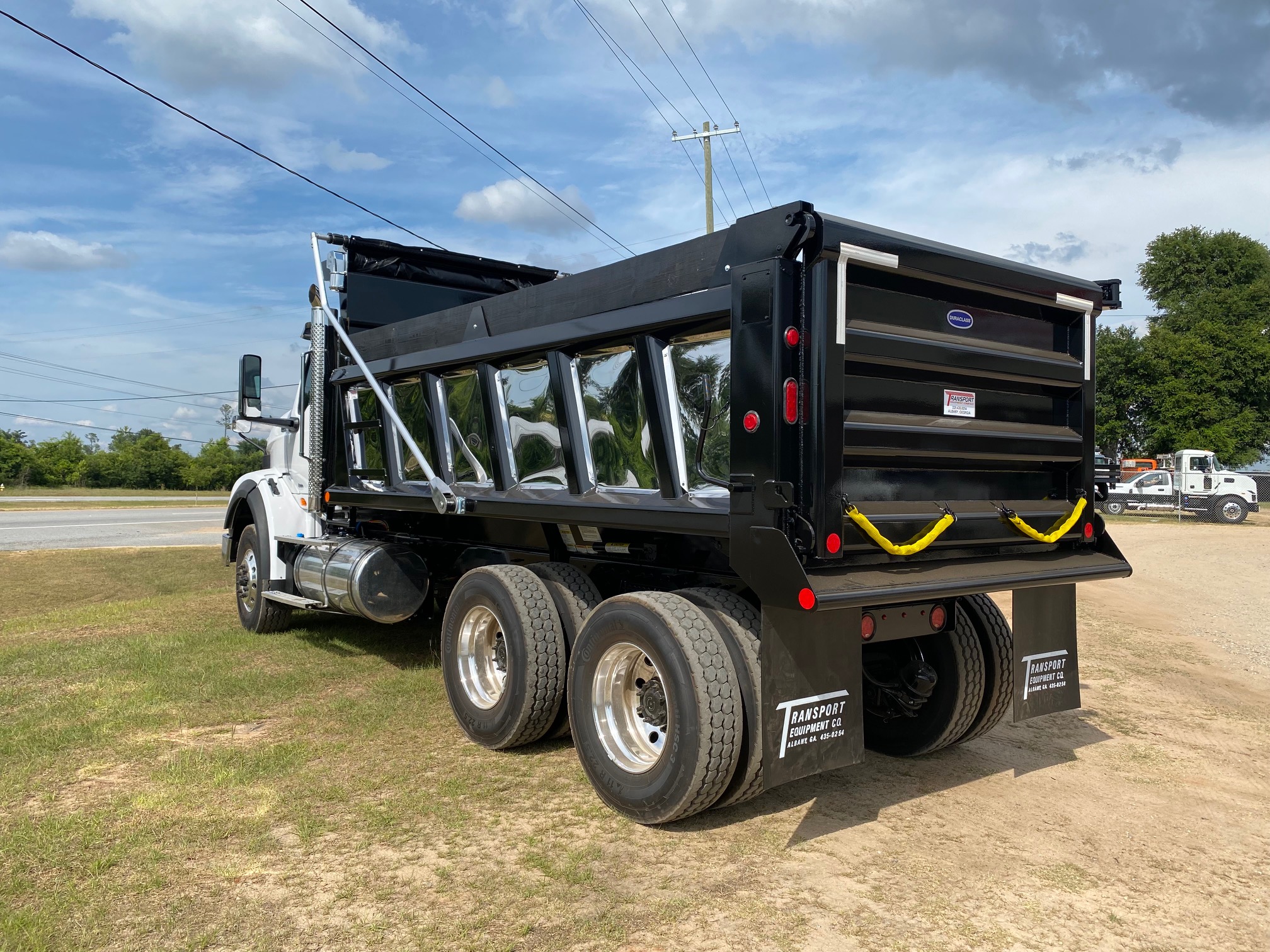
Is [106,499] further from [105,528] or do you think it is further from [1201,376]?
[1201,376]

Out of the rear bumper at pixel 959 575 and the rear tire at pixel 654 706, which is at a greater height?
the rear bumper at pixel 959 575

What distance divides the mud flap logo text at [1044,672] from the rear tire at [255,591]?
20.1 ft

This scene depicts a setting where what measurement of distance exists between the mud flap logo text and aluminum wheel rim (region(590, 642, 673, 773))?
6.40 ft

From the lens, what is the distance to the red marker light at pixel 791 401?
3.71 meters

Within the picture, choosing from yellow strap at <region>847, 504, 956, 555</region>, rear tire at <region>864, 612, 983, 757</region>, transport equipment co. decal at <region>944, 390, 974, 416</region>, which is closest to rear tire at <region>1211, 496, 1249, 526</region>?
rear tire at <region>864, 612, 983, 757</region>

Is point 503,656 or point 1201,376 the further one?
point 1201,376

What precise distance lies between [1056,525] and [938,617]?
2.78 feet

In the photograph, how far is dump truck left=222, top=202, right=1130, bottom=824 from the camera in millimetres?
3760

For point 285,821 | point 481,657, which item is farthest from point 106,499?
point 285,821

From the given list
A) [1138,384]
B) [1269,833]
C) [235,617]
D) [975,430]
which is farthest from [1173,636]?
[1138,384]

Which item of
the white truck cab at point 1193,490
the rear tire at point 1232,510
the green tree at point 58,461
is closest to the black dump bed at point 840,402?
the rear tire at point 1232,510

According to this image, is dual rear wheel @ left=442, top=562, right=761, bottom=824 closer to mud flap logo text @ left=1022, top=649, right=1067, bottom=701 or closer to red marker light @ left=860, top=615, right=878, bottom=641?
red marker light @ left=860, top=615, right=878, bottom=641

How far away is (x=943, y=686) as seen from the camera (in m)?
5.03

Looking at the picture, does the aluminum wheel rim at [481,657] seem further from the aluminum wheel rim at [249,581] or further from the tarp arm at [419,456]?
the aluminum wheel rim at [249,581]
